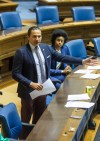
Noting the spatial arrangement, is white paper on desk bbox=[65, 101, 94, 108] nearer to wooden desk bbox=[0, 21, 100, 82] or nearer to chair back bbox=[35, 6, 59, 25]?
wooden desk bbox=[0, 21, 100, 82]

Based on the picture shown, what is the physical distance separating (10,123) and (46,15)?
4.82 meters

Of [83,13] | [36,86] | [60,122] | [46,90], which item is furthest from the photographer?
[83,13]

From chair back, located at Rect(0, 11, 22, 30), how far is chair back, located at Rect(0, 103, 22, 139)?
376 cm

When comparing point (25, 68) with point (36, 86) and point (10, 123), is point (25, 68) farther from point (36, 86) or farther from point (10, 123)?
point (10, 123)

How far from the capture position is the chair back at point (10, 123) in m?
3.53

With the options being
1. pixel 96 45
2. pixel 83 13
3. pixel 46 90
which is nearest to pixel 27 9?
pixel 83 13

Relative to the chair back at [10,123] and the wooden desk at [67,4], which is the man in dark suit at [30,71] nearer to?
the chair back at [10,123]

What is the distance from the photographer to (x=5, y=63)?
7.19 meters

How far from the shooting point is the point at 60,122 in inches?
145

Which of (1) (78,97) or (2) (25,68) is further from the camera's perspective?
(2) (25,68)

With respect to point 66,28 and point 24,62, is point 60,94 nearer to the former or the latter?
point 24,62

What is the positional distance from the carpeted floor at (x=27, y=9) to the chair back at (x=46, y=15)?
3.56 m

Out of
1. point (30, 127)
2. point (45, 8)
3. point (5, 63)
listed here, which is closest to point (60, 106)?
point (30, 127)

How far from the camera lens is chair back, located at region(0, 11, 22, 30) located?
24.0ft
